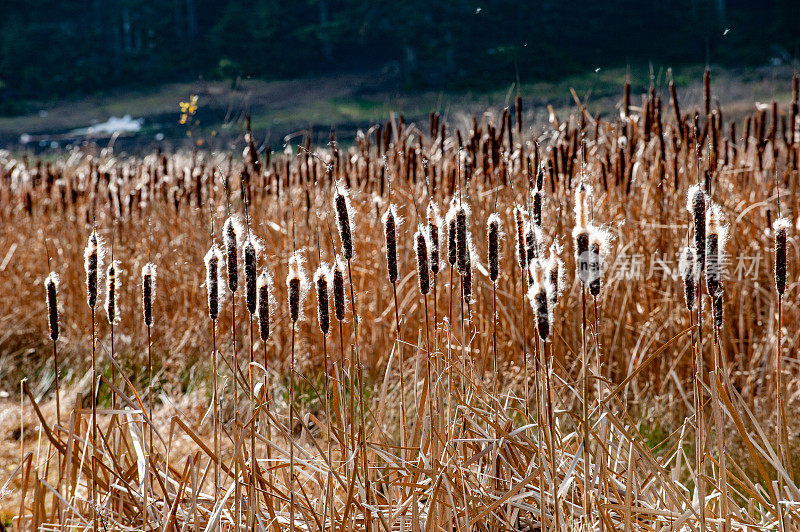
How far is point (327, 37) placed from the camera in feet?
111

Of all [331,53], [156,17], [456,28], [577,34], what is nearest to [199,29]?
[156,17]

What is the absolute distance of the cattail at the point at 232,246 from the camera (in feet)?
4.12

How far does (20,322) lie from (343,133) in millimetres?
23778

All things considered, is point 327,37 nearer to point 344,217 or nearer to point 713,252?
point 344,217

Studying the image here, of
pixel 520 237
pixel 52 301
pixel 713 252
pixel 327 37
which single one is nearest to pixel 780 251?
pixel 713 252

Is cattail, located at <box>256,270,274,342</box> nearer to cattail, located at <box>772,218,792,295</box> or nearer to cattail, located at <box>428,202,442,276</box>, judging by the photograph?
cattail, located at <box>428,202,442,276</box>

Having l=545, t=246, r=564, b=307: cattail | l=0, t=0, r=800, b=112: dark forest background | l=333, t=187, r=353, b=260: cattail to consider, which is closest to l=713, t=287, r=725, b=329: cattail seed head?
l=545, t=246, r=564, b=307: cattail

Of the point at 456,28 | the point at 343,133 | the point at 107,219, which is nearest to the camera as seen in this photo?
the point at 107,219

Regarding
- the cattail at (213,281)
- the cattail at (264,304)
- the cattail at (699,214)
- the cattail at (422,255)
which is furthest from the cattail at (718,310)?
the cattail at (213,281)

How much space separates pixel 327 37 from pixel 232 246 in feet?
112

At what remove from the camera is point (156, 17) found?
124ft

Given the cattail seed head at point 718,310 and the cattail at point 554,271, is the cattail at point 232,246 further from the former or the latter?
the cattail seed head at point 718,310

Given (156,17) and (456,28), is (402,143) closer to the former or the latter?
(456,28)

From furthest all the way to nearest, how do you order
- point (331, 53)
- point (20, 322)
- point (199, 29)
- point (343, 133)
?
point (199, 29)
point (331, 53)
point (343, 133)
point (20, 322)
